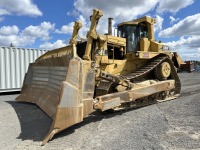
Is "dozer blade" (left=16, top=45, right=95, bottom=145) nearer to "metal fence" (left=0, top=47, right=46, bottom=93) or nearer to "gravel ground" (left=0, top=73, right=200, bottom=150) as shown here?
"gravel ground" (left=0, top=73, right=200, bottom=150)

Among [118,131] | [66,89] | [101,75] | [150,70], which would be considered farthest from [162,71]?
[66,89]

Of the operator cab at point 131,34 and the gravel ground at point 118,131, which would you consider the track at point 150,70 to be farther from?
the gravel ground at point 118,131

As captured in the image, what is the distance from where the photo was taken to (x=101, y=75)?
21.3ft

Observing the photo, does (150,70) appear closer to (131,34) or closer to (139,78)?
(139,78)

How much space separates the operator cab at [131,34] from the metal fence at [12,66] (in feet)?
22.7

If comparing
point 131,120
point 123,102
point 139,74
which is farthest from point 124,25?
point 131,120

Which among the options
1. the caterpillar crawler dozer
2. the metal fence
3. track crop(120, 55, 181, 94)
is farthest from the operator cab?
the metal fence

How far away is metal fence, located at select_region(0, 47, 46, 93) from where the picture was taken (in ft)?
41.5

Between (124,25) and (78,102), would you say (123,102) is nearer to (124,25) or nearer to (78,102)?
(78,102)

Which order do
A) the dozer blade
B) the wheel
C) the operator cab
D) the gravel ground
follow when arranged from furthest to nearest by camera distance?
1. the wheel
2. the operator cab
3. the dozer blade
4. the gravel ground

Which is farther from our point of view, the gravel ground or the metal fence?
the metal fence

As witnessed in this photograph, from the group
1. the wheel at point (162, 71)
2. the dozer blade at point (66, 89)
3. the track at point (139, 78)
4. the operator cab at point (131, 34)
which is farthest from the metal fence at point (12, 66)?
the wheel at point (162, 71)

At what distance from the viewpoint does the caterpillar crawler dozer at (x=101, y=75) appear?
16.9ft

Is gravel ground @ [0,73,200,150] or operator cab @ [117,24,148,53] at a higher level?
operator cab @ [117,24,148,53]
